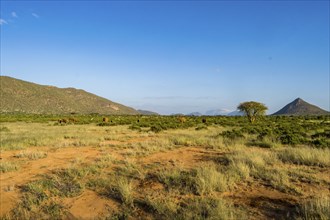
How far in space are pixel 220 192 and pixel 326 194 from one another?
2.36m

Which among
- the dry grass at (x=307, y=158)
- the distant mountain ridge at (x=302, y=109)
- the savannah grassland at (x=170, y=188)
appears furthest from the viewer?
the distant mountain ridge at (x=302, y=109)

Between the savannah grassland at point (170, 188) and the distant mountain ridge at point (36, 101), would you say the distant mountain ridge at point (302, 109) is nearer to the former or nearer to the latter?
the distant mountain ridge at point (36, 101)

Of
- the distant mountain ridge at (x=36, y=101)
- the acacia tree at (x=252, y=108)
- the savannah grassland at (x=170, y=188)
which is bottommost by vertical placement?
the savannah grassland at (x=170, y=188)

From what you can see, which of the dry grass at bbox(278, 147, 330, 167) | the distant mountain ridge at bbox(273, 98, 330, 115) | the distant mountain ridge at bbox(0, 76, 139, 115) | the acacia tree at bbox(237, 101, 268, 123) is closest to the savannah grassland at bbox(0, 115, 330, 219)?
the dry grass at bbox(278, 147, 330, 167)

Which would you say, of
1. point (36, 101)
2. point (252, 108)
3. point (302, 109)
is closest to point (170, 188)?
point (252, 108)

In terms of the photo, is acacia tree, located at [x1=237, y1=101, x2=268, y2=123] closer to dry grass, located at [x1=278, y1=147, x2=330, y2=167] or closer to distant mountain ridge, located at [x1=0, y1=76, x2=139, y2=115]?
dry grass, located at [x1=278, y1=147, x2=330, y2=167]

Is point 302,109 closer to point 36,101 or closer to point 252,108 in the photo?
point 252,108

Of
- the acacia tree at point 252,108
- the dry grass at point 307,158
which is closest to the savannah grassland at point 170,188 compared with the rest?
the dry grass at point 307,158

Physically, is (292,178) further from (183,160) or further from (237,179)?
(183,160)

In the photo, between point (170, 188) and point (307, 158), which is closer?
point (170, 188)

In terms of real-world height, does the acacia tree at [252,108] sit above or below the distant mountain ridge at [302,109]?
below

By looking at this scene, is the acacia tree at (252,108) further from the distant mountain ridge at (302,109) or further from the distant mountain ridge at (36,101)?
the distant mountain ridge at (302,109)

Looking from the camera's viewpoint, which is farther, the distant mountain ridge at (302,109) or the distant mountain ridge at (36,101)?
the distant mountain ridge at (302,109)

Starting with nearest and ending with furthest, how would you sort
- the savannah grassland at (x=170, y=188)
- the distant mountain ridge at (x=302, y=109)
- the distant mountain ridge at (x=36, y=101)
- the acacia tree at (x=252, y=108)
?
the savannah grassland at (x=170, y=188), the acacia tree at (x=252, y=108), the distant mountain ridge at (x=36, y=101), the distant mountain ridge at (x=302, y=109)
